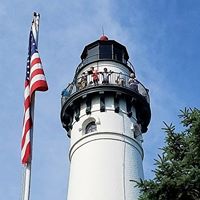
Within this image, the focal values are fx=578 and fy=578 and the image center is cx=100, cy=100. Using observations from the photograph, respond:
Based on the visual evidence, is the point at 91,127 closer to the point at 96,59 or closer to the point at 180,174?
the point at 96,59

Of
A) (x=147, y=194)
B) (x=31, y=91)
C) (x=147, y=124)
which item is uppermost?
(x=147, y=124)

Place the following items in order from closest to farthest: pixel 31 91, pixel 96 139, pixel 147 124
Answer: pixel 31 91
pixel 96 139
pixel 147 124

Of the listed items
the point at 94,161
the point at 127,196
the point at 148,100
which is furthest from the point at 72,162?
the point at 148,100

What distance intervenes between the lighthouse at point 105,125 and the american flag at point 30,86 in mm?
7808

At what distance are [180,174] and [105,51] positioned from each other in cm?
1655

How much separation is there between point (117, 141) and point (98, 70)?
4.38 m

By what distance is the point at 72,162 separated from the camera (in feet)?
76.1

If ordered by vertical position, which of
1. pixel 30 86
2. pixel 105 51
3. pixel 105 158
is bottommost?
pixel 30 86

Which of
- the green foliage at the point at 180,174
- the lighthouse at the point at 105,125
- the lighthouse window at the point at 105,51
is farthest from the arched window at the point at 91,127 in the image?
the green foliage at the point at 180,174

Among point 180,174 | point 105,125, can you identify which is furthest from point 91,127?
point 180,174

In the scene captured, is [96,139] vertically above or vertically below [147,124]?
below

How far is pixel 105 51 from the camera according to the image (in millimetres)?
27344

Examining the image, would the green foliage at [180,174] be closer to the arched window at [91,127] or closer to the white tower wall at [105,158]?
the white tower wall at [105,158]

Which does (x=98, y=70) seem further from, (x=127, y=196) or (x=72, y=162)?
(x=127, y=196)
